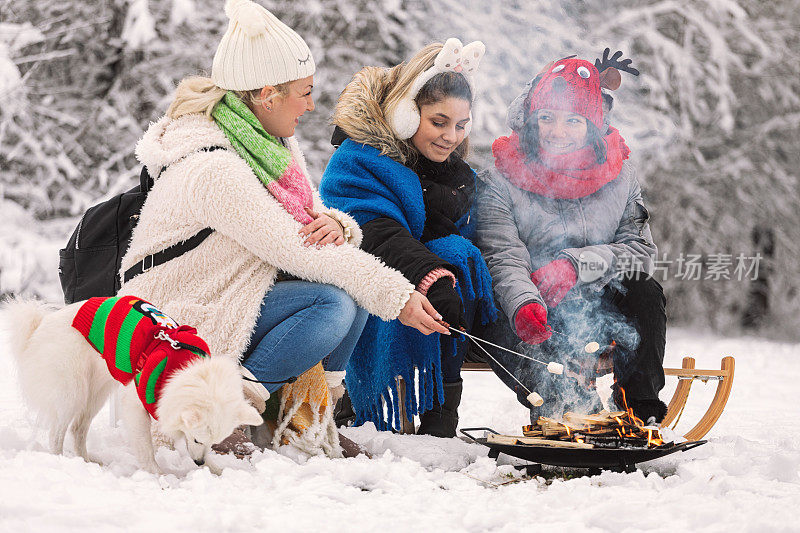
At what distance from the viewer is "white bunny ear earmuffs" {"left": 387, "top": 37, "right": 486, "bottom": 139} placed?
3.23 metres

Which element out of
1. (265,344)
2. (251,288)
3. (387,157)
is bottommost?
(265,344)

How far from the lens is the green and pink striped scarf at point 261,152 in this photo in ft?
8.92

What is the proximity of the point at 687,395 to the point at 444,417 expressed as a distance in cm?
109

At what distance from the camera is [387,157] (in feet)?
10.9

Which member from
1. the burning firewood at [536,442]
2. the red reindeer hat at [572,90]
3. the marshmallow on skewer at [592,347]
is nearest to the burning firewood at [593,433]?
the burning firewood at [536,442]

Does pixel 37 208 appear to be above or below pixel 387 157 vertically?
below

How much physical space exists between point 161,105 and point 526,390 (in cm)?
614

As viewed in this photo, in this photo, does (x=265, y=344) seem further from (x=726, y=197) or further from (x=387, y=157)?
(x=726, y=197)

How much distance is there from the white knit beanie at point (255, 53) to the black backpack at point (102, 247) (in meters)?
0.43

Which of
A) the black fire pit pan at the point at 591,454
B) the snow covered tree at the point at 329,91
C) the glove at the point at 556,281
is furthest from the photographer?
the snow covered tree at the point at 329,91

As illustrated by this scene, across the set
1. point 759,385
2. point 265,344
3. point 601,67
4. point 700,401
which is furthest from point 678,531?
point 759,385

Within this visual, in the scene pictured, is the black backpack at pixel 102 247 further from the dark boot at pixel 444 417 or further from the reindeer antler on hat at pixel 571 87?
the reindeer antler on hat at pixel 571 87

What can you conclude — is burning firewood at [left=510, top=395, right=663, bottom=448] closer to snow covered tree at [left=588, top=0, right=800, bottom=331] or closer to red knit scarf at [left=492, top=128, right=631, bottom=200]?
red knit scarf at [left=492, top=128, right=631, bottom=200]

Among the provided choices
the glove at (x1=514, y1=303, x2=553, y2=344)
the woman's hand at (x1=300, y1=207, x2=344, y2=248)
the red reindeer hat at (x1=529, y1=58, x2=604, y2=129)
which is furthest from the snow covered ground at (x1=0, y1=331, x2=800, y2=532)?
the red reindeer hat at (x1=529, y1=58, x2=604, y2=129)
